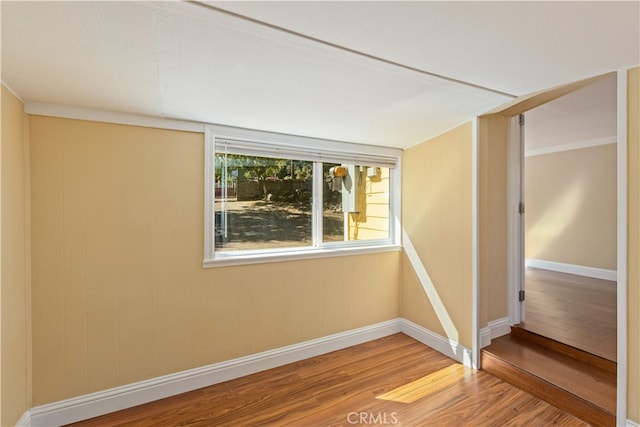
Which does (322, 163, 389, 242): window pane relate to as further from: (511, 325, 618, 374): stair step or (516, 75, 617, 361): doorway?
(511, 325, 618, 374): stair step

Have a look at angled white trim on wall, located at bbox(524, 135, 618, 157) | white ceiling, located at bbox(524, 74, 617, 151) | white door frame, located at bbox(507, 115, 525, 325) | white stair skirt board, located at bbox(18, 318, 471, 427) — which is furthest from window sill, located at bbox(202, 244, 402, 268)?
angled white trim on wall, located at bbox(524, 135, 618, 157)

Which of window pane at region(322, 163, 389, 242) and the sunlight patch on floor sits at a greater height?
window pane at region(322, 163, 389, 242)

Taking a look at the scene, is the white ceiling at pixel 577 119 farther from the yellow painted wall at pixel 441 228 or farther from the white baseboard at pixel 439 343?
the white baseboard at pixel 439 343

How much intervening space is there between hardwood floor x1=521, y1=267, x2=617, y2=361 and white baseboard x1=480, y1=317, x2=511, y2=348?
5.8 inches

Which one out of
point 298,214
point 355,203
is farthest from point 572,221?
point 298,214

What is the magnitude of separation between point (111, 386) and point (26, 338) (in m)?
0.58

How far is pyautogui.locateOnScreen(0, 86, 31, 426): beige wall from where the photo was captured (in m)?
1.51

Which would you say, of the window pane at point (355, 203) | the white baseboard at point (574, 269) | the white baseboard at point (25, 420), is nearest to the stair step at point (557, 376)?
the window pane at point (355, 203)

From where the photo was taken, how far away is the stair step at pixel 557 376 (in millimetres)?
1841

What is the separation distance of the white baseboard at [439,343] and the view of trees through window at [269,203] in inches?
46.7

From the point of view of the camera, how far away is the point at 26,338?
5.80 ft

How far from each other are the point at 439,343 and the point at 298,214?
5.85ft

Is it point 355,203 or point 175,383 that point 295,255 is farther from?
point 175,383

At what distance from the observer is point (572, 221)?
465 centimetres
